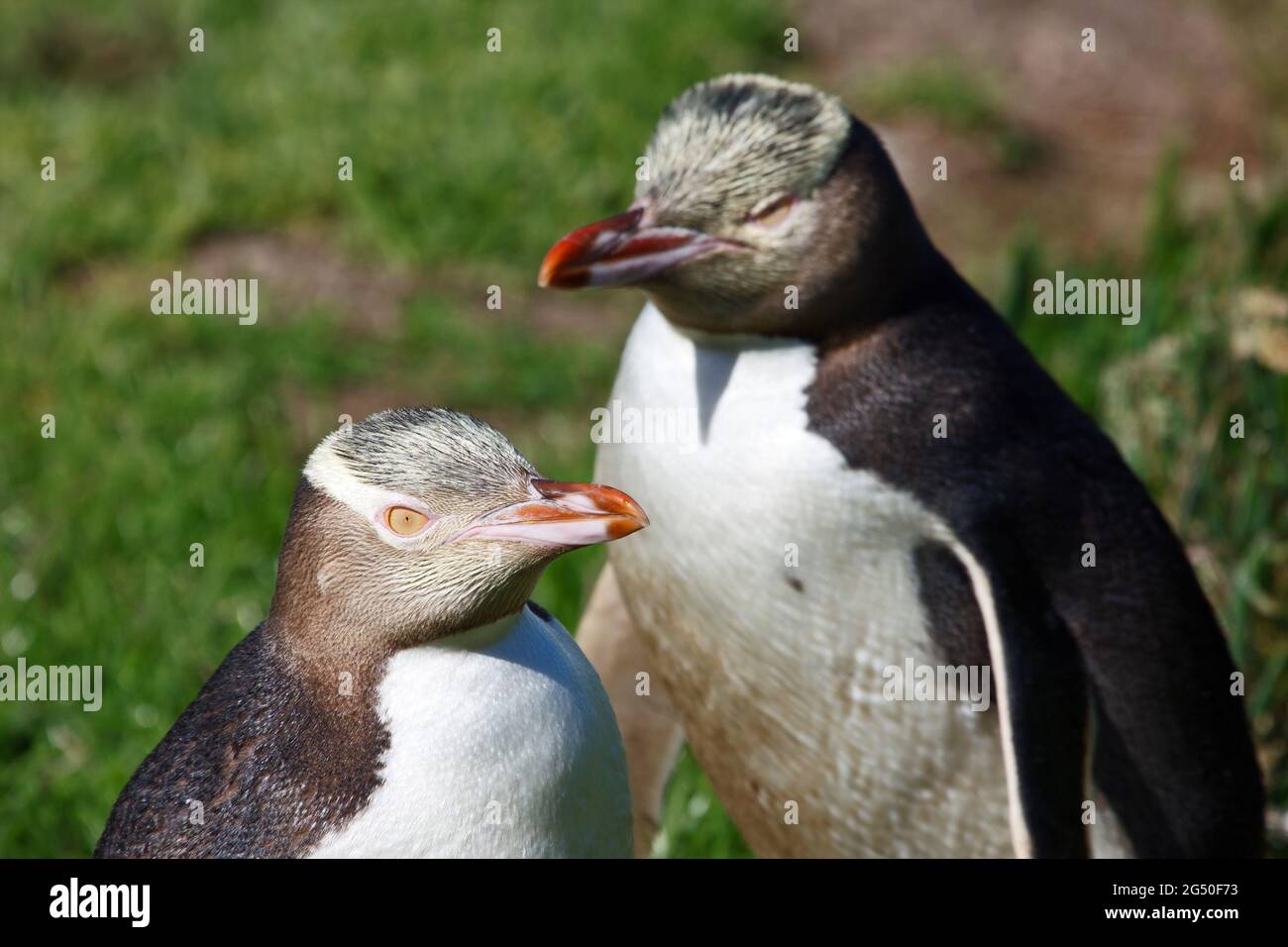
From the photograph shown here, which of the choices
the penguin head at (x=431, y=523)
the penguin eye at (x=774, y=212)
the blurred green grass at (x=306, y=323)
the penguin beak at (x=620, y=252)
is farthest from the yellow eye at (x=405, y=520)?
the blurred green grass at (x=306, y=323)

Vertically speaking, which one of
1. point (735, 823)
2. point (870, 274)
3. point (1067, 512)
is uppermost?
point (870, 274)

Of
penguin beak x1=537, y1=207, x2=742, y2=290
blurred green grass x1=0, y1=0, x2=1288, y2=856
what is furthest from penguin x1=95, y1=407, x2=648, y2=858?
blurred green grass x1=0, y1=0, x2=1288, y2=856

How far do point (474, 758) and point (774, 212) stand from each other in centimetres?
96

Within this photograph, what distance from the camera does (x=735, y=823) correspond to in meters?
2.97

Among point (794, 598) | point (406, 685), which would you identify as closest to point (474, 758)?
point (406, 685)

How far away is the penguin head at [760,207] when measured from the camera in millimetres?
2426

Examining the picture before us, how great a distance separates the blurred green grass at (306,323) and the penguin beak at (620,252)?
1.20m

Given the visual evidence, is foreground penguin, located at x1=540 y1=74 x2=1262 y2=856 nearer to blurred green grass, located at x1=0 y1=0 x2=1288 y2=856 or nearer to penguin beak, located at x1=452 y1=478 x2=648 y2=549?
penguin beak, located at x1=452 y1=478 x2=648 y2=549

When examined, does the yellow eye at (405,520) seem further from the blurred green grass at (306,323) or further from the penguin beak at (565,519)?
the blurred green grass at (306,323)

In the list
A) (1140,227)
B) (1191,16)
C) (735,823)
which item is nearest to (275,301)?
(735,823)

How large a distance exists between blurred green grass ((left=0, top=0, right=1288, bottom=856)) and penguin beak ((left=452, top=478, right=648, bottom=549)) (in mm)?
1405

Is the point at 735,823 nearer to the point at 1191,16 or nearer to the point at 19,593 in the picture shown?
the point at 19,593

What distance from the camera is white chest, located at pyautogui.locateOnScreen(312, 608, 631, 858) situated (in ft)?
6.29
